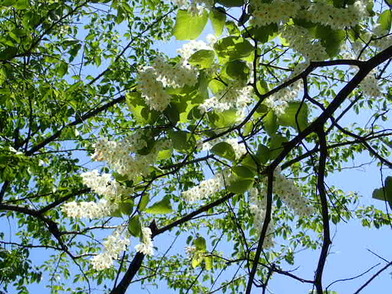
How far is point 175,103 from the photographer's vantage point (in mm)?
1785

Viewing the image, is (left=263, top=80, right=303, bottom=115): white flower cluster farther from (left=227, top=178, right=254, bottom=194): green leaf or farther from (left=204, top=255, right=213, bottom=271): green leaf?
(left=204, top=255, right=213, bottom=271): green leaf

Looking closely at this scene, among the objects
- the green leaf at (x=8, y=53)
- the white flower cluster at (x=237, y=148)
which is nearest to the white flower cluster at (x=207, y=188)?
the white flower cluster at (x=237, y=148)

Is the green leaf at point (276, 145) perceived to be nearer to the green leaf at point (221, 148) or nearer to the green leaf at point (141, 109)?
the green leaf at point (221, 148)

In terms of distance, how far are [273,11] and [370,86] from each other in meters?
0.79

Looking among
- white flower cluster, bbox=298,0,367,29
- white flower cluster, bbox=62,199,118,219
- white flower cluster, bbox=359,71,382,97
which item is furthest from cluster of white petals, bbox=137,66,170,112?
white flower cluster, bbox=359,71,382,97

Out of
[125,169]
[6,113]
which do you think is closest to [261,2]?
[125,169]

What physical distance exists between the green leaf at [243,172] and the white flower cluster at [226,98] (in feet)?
0.77

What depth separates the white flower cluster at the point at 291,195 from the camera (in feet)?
6.28

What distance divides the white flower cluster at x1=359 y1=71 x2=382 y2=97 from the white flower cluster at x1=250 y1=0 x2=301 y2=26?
710 millimetres

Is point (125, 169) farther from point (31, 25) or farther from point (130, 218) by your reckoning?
point (31, 25)

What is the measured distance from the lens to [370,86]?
2.20m

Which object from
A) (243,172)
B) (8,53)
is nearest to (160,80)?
(243,172)

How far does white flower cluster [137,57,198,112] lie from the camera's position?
5.50 ft

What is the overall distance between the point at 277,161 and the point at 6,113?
14.8ft
